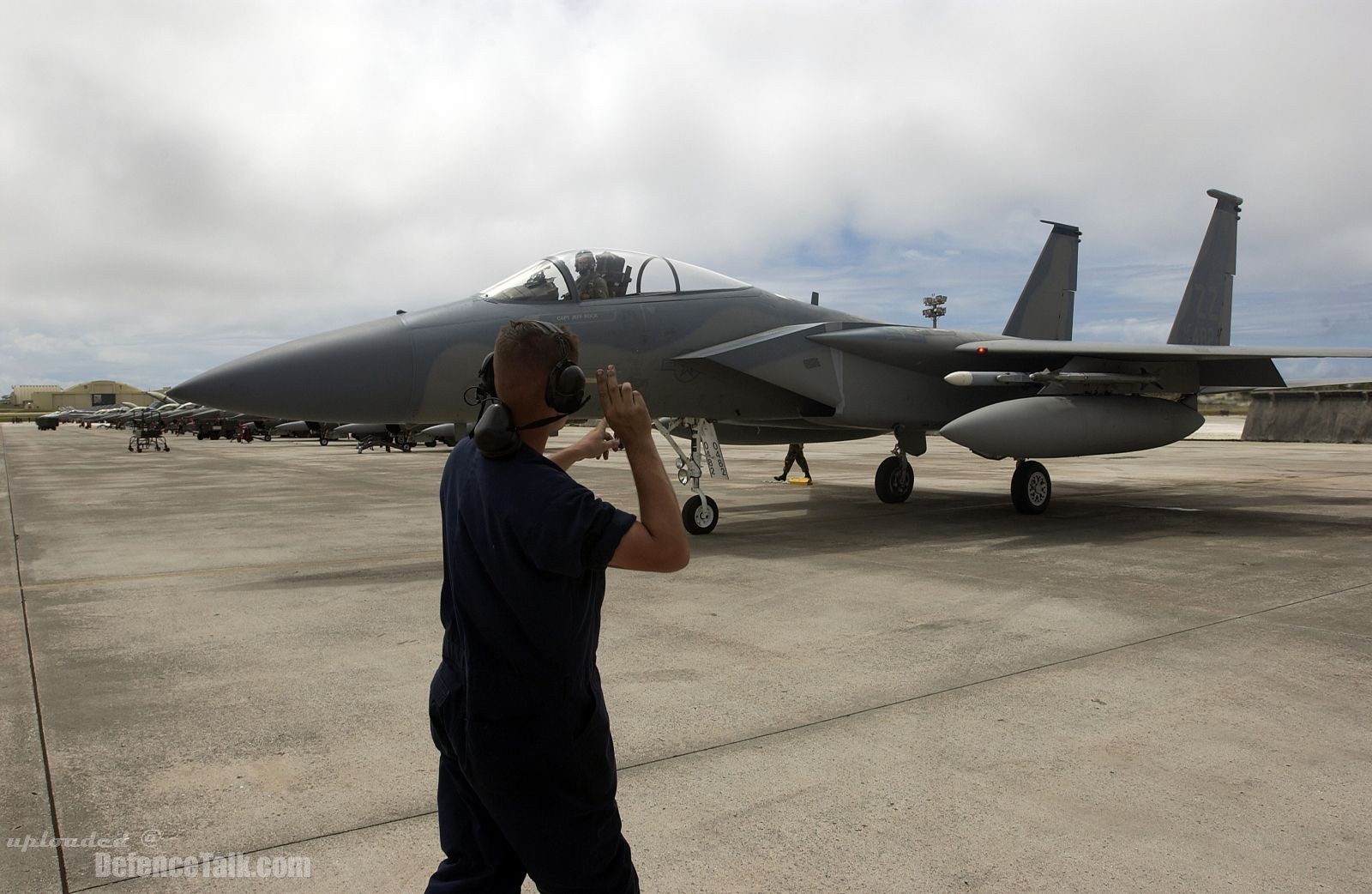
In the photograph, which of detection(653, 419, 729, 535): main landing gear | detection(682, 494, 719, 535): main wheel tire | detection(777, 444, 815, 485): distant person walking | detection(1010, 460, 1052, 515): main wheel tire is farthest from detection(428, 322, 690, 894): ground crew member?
detection(777, 444, 815, 485): distant person walking

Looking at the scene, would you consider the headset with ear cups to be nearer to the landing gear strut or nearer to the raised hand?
the raised hand

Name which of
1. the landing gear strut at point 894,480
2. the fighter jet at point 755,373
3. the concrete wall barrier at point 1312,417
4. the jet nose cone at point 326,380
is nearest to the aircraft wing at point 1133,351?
the fighter jet at point 755,373

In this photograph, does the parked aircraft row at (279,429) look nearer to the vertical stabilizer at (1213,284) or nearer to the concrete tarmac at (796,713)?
the concrete tarmac at (796,713)

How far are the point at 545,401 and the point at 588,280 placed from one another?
6.45m

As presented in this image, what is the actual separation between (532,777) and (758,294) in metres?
8.14

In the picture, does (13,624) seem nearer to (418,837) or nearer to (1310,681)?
(418,837)

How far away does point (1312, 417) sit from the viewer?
34.5 meters

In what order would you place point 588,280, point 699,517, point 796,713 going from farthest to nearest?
point 699,517 < point 588,280 < point 796,713

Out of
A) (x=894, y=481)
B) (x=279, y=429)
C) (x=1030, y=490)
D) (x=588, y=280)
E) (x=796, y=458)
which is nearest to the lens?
(x=588, y=280)

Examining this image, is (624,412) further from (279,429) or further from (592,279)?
(279,429)

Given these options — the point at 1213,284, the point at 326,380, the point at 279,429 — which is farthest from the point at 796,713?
the point at 279,429

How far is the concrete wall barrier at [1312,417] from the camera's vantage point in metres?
33.0

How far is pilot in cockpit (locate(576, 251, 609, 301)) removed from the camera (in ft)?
26.1

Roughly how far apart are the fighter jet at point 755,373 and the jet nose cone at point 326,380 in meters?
0.01
